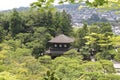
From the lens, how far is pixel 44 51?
2525 centimetres

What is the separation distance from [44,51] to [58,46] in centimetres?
130

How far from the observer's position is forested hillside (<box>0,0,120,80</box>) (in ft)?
46.5

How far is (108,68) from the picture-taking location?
48.0 feet

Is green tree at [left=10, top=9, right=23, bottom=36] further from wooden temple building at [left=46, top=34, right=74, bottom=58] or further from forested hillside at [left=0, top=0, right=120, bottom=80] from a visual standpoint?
wooden temple building at [left=46, top=34, right=74, bottom=58]

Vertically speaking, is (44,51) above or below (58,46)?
below

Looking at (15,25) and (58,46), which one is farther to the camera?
(15,25)

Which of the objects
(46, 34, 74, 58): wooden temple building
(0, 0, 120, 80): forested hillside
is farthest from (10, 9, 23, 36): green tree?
(46, 34, 74, 58): wooden temple building

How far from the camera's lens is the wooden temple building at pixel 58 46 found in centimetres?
2466

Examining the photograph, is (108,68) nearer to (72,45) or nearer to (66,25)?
(72,45)

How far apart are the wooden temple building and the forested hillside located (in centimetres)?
64

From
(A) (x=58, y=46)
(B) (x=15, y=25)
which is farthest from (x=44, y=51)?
(B) (x=15, y=25)

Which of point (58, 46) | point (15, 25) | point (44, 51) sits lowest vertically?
point (44, 51)

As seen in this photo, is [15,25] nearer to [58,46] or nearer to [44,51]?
[44,51]

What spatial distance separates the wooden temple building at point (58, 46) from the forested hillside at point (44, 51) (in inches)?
25.2
